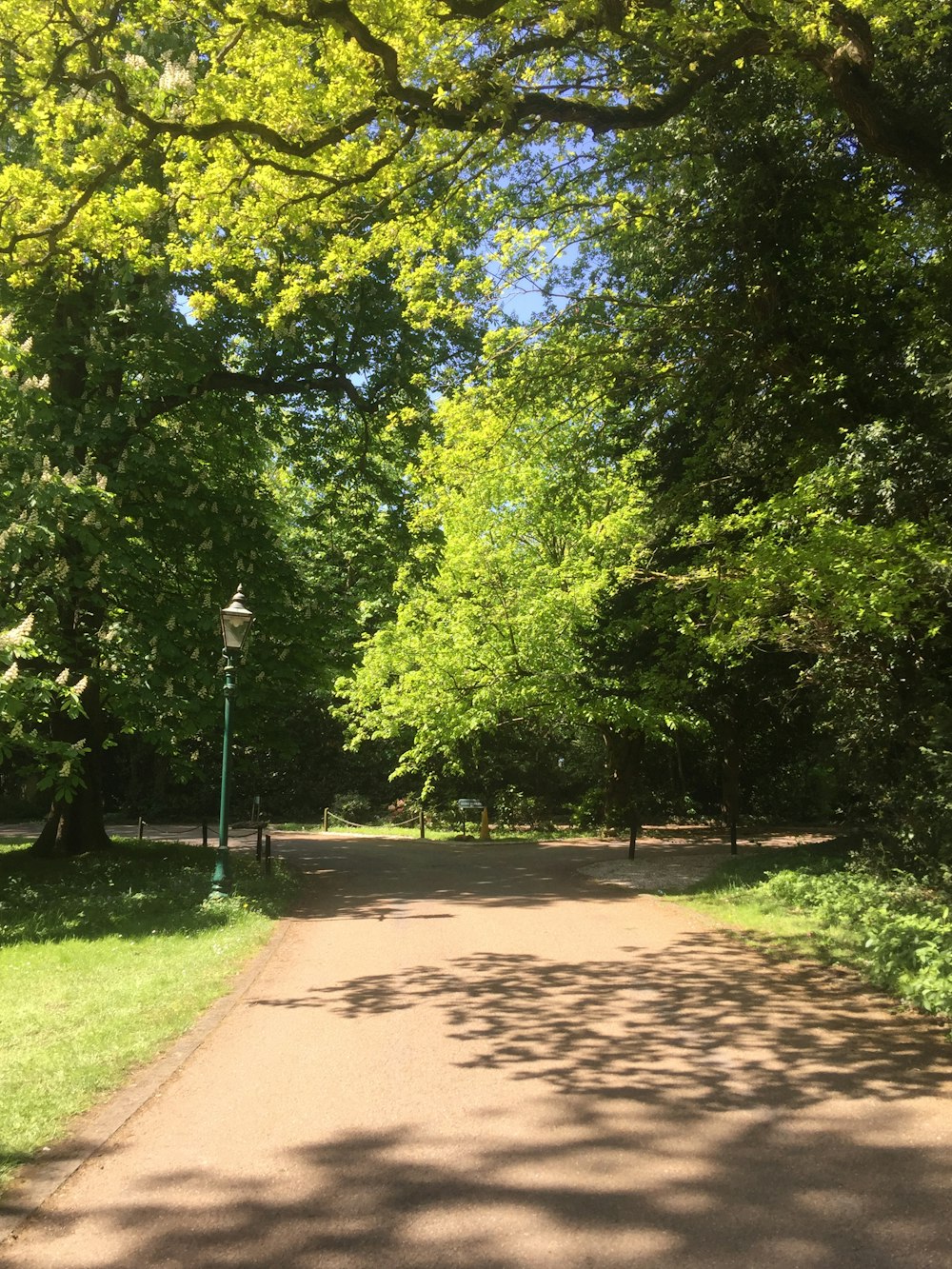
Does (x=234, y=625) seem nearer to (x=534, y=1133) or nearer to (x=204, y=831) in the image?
(x=204, y=831)

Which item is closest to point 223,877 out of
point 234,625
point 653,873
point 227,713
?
point 227,713

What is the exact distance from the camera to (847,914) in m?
10.4

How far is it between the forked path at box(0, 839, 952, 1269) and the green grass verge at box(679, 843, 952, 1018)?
1.38 ft

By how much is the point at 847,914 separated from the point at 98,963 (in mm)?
7577

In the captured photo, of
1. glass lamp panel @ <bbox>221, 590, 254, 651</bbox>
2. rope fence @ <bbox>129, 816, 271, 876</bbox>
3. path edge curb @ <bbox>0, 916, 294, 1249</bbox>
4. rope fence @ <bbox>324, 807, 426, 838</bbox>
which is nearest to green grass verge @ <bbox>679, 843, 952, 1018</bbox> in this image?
path edge curb @ <bbox>0, 916, 294, 1249</bbox>

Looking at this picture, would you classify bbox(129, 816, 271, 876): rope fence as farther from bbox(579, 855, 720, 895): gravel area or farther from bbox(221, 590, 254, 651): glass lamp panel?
bbox(221, 590, 254, 651): glass lamp panel

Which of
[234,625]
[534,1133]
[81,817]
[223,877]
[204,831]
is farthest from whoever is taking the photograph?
[204,831]

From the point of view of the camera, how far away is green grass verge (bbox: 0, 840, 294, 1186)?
5730 mm

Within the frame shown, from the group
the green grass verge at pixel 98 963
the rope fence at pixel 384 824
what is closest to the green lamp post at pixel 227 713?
the green grass verge at pixel 98 963

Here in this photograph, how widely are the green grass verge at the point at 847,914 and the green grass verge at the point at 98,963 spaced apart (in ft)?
17.8

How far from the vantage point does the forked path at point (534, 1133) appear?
382 cm

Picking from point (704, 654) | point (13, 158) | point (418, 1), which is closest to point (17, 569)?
point (13, 158)

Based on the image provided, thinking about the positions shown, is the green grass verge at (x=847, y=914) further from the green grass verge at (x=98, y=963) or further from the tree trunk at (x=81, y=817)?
the tree trunk at (x=81, y=817)

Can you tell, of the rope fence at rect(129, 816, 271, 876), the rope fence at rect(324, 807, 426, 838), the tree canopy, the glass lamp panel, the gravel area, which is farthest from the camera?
the rope fence at rect(324, 807, 426, 838)
